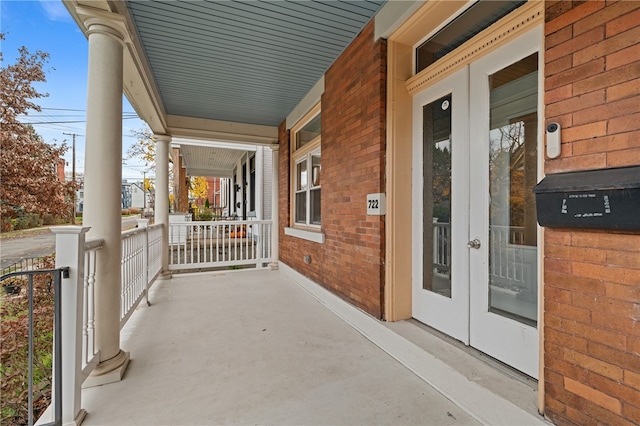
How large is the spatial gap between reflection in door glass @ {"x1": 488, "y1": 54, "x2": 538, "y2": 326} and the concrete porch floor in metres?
0.59

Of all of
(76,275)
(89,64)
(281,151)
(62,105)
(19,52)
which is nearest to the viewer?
(76,275)

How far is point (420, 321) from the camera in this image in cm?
259

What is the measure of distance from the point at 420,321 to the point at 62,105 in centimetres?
1362

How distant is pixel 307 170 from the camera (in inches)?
190

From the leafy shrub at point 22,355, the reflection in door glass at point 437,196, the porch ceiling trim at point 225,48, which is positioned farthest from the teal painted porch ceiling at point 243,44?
the leafy shrub at point 22,355

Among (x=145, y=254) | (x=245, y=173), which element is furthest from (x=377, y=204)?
(x=245, y=173)

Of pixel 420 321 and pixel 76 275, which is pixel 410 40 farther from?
pixel 76 275

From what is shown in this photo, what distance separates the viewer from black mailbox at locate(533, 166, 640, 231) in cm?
110

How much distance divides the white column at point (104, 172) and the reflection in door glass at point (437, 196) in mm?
2449

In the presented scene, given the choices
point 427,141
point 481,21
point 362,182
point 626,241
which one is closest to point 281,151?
point 362,182

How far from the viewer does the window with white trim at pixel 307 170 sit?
447cm

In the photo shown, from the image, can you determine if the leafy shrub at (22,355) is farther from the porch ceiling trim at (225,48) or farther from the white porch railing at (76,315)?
the porch ceiling trim at (225,48)

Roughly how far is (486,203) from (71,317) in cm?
264

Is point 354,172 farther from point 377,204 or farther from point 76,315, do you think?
point 76,315
